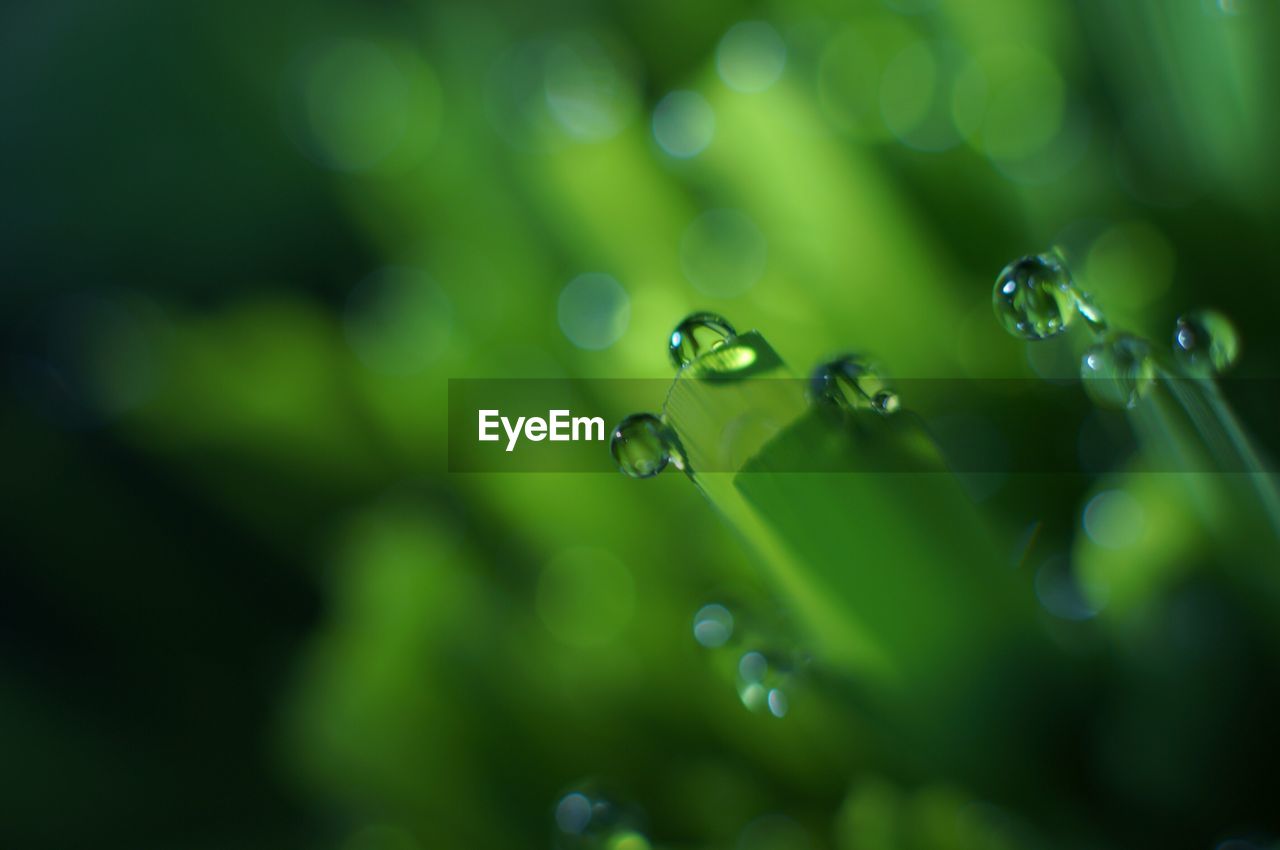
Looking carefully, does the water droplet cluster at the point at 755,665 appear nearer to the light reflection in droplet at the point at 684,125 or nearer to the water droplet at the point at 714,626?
the water droplet at the point at 714,626

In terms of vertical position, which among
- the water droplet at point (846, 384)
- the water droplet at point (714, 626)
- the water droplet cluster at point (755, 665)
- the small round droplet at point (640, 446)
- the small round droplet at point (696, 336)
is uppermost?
the small round droplet at point (696, 336)

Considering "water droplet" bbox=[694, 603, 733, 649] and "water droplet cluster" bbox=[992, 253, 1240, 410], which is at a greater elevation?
"water droplet cluster" bbox=[992, 253, 1240, 410]

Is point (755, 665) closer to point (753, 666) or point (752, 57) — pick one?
point (753, 666)

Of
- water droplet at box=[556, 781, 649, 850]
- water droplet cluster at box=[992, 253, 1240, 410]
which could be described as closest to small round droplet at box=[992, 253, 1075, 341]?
water droplet cluster at box=[992, 253, 1240, 410]

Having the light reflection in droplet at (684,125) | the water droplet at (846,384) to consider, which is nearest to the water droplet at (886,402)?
the water droplet at (846,384)

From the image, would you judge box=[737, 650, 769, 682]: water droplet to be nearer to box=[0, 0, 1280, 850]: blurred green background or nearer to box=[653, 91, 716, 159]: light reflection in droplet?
box=[0, 0, 1280, 850]: blurred green background

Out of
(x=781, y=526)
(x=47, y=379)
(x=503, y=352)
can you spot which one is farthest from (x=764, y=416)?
(x=47, y=379)

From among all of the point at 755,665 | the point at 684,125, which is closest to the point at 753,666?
the point at 755,665

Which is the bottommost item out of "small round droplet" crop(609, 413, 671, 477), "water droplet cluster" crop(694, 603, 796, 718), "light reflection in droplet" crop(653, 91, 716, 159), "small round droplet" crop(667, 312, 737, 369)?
"water droplet cluster" crop(694, 603, 796, 718)
